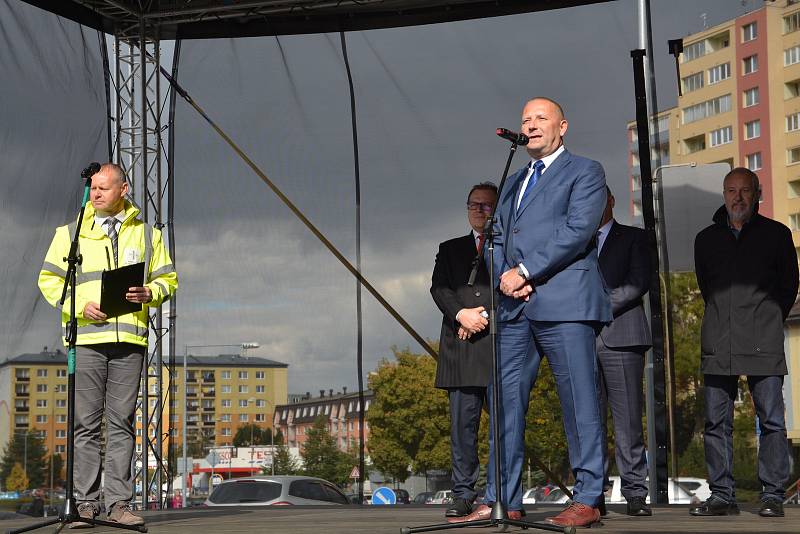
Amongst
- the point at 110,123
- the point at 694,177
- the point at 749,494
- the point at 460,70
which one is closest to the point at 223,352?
the point at 110,123

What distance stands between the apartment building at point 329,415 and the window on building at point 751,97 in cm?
3483

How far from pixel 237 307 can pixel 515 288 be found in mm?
3713

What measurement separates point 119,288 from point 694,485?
4225 millimetres

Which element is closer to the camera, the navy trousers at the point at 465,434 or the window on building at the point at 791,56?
the navy trousers at the point at 465,434

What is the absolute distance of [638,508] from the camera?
14.7ft

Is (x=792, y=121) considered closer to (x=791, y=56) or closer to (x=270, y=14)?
(x=791, y=56)

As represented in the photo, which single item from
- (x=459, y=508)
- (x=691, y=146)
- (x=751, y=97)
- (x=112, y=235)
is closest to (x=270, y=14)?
(x=112, y=235)

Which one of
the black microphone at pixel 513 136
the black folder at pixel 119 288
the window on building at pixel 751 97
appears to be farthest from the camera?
the window on building at pixel 751 97

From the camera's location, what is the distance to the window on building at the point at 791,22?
20.5 ft

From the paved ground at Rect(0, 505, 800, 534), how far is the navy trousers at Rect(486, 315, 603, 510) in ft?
0.60

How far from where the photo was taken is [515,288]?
346 centimetres

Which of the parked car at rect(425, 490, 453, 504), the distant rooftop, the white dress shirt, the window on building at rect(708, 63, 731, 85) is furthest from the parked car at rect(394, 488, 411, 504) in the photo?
the window on building at rect(708, 63, 731, 85)

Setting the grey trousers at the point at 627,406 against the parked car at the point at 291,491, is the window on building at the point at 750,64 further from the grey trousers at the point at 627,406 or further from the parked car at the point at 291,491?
the grey trousers at the point at 627,406

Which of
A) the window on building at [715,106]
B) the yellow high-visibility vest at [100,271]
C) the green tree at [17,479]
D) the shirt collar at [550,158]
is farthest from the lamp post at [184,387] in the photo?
the window on building at [715,106]
